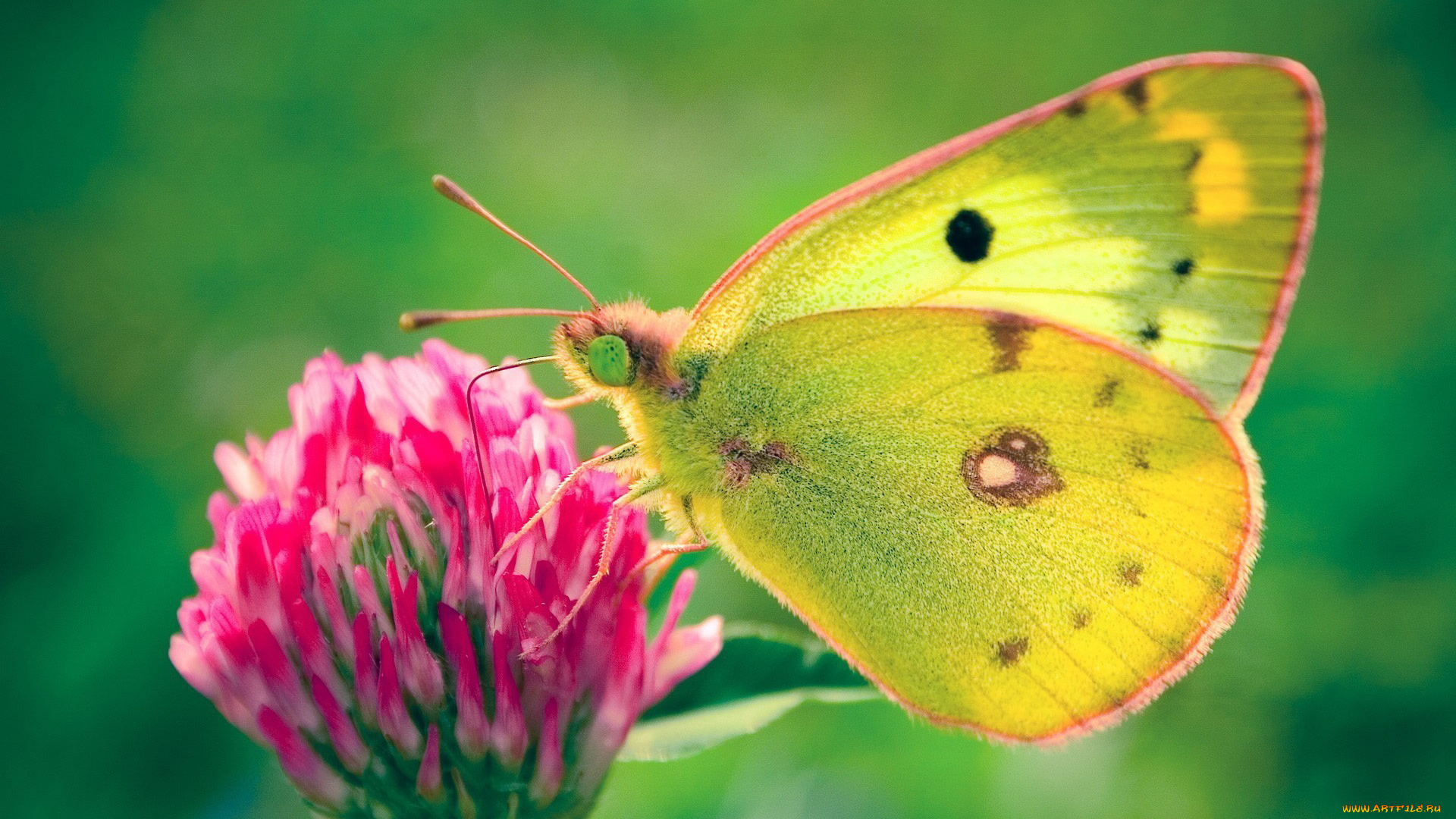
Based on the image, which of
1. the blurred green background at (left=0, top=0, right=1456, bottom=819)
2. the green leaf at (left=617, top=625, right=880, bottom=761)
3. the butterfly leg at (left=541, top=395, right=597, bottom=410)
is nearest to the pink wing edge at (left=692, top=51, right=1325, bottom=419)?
the butterfly leg at (left=541, top=395, right=597, bottom=410)

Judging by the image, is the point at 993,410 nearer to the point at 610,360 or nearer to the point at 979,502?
the point at 979,502

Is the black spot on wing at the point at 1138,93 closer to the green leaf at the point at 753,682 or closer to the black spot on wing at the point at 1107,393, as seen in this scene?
the black spot on wing at the point at 1107,393

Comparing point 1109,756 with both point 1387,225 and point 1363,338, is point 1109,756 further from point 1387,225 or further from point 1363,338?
point 1387,225

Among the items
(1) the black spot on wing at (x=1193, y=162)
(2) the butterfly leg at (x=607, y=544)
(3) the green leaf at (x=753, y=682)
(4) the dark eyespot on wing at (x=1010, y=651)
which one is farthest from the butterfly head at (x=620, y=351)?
(1) the black spot on wing at (x=1193, y=162)

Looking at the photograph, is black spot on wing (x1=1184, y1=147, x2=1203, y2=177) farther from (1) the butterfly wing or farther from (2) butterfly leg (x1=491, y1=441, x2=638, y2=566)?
(2) butterfly leg (x1=491, y1=441, x2=638, y2=566)

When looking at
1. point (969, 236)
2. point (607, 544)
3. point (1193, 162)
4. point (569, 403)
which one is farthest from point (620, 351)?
point (1193, 162)

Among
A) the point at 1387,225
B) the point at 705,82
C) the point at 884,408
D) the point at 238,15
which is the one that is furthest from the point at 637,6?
the point at 884,408

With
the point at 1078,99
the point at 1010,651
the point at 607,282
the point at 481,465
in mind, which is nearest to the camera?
the point at 481,465

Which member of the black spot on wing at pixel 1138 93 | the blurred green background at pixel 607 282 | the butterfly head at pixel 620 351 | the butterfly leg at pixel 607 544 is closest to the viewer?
the butterfly leg at pixel 607 544
